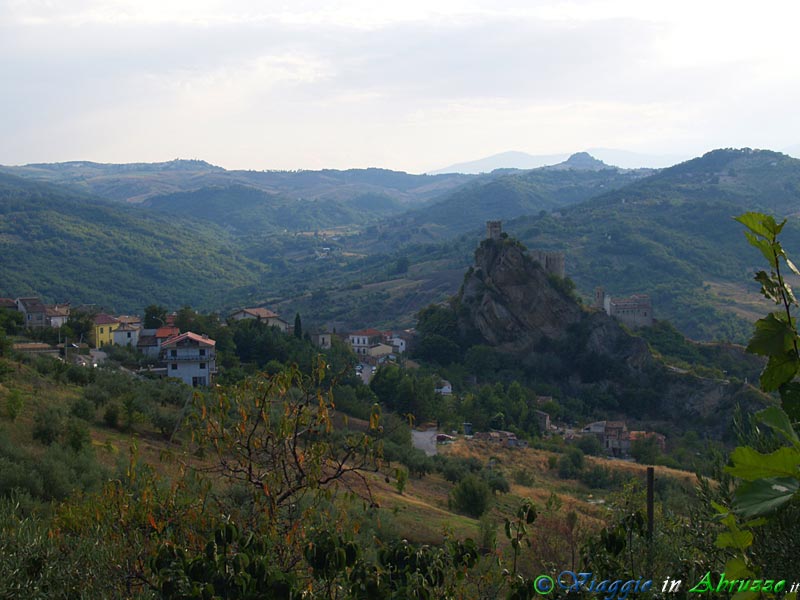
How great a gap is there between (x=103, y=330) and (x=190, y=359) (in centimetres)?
943

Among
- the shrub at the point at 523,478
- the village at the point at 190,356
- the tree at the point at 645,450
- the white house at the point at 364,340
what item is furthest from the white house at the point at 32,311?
the tree at the point at 645,450

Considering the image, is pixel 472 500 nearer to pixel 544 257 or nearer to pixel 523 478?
pixel 523 478

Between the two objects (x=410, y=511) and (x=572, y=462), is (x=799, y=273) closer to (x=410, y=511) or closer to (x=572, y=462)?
(x=410, y=511)

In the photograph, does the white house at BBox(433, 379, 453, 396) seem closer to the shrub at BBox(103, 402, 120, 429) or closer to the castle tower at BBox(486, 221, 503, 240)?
the castle tower at BBox(486, 221, 503, 240)

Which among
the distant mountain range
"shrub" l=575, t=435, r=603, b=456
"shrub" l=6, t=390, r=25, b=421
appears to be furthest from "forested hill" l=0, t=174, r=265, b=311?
"shrub" l=6, t=390, r=25, b=421

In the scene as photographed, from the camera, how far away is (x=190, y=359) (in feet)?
117

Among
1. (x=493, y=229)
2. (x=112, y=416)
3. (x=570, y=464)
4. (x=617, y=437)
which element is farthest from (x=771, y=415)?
(x=493, y=229)

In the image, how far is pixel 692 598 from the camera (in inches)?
190

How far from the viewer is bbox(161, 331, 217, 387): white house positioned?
35156 millimetres

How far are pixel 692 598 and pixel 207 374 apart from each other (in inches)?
1273

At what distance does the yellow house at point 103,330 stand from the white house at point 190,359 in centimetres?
647

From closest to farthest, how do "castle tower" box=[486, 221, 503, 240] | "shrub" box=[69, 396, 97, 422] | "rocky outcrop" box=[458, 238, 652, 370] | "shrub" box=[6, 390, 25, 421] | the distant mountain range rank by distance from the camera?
"shrub" box=[6, 390, 25, 421], "shrub" box=[69, 396, 97, 422], "rocky outcrop" box=[458, 238, 652, 370], "castle tower" box=[486, 221, 503, 240], the distant mountain range

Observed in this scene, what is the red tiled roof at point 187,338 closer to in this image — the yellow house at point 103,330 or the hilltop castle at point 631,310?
the yellow house at point 103,330

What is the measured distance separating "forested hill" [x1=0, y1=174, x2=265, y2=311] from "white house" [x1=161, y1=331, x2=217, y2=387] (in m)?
72.5
